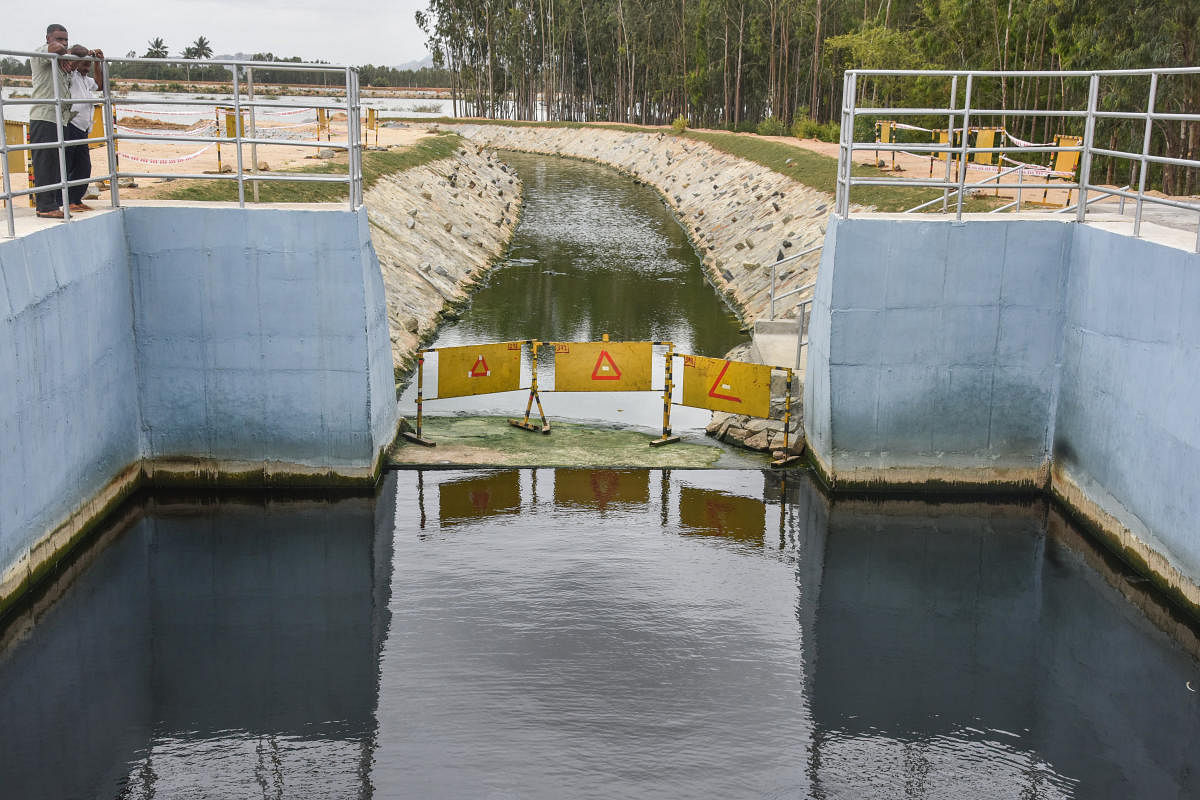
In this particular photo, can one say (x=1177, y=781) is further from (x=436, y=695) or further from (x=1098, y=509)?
(x=436, y=695)

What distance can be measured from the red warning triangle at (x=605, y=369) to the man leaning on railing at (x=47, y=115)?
26.5 feet

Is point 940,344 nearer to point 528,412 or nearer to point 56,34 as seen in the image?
point 528,412

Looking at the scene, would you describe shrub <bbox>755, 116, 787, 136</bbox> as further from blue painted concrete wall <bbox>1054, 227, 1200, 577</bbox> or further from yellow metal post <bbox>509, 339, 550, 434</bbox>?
blue painted concrete wall <bbox>1054, 227, 1200, 577</bbox>

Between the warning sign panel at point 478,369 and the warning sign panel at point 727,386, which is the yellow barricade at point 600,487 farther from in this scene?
the warning sign panel at point 478,369

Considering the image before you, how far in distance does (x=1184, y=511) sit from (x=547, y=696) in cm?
731

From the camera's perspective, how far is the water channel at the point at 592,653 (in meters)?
9.54

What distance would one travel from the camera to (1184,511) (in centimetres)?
1248

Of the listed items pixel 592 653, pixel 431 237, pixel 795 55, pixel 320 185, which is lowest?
pixel 592 653

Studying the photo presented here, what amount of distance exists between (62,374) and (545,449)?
23.7ft

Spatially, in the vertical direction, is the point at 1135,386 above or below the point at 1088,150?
below

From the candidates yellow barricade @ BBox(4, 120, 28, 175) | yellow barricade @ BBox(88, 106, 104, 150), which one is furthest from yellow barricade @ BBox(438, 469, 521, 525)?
yellow barricade @ BBox(4, 120, 28, 175)

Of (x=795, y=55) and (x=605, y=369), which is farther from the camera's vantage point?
(x=795, y=55)

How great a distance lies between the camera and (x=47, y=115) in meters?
15.1

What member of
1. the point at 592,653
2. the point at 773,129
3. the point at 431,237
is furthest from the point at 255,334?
the point at 773,129
